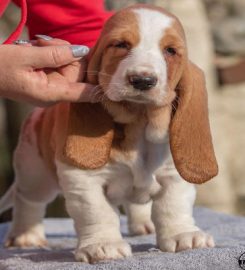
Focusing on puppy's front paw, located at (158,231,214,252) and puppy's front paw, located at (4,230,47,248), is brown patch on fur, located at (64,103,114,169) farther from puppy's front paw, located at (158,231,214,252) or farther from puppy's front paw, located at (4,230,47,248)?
puppy's front paw, located at (4,230,47,248)

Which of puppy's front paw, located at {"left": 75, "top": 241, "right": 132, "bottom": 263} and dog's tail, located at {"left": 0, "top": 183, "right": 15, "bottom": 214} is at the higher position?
puppy's front paw, located at {"left": 75, "top": 241, "right": 132, "bottom": 263}

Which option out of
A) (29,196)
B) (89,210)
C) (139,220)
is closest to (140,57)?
(89,210)

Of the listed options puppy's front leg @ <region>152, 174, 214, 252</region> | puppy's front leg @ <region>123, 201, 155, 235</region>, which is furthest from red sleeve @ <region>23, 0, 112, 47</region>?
puppy's front leg @ <region>123, 201, 155, 235</region>

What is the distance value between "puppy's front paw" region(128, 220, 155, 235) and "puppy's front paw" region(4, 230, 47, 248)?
0.38 metres

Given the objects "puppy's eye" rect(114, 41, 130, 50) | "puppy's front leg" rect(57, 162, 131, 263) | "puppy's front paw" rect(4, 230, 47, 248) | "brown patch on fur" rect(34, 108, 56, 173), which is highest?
"puppy's eye" rect(114, 41, 130, 50)

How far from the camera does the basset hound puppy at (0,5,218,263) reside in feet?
8.04

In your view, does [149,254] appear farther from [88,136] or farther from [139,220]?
[139,220]

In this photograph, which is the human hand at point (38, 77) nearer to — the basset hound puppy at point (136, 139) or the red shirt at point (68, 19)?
the basset hound puppy at point (136, 139)

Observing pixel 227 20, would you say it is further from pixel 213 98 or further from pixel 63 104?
pixel 63 104

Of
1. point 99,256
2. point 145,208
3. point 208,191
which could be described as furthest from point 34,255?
point 208,191

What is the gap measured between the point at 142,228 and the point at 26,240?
49cm

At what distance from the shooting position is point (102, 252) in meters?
2.48

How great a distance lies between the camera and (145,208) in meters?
3.48

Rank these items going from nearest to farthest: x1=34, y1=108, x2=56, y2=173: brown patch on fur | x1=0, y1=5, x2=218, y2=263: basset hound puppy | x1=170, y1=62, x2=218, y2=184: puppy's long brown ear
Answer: x1=0, y1=5, x2=218, y2=263: basset hound puppy, x1=170, y1=62, x2=218, y2=184: puppy's long brown ear, x1=34, y1=108, x2=56, y2=173: brown patch on fur
